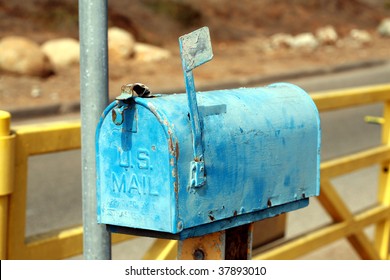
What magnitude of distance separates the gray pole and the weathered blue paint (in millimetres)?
126

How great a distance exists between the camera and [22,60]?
13398 millimetres

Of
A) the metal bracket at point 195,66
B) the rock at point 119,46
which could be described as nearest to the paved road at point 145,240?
the metal bracket at point 195,66

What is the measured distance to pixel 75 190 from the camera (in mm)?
7199

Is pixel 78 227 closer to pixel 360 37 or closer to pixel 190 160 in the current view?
pixel 190 160

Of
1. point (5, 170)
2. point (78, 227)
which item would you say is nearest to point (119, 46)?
point (78, 227)

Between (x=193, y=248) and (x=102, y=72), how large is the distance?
1.79ft

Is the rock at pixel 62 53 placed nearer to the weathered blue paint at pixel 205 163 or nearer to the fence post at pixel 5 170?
the fence post at pixel 5 170

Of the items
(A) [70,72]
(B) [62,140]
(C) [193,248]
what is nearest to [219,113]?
(C) [193,248]

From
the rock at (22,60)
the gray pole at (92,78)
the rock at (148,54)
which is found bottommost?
the gray pole at (92,78)

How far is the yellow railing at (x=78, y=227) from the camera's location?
276 cm

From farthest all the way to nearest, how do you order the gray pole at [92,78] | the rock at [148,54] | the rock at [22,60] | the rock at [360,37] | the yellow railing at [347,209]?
1. the rock at [360,37]
2. the rock at [148,54]
3. the rock at [22,60]
4. the yellow railing at [347,209]
5. the gray pole at [92,78]

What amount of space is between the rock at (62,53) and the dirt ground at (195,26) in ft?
0.58

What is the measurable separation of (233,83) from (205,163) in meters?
12.5

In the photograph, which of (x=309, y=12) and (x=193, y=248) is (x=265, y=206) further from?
(x=309, y=12)
